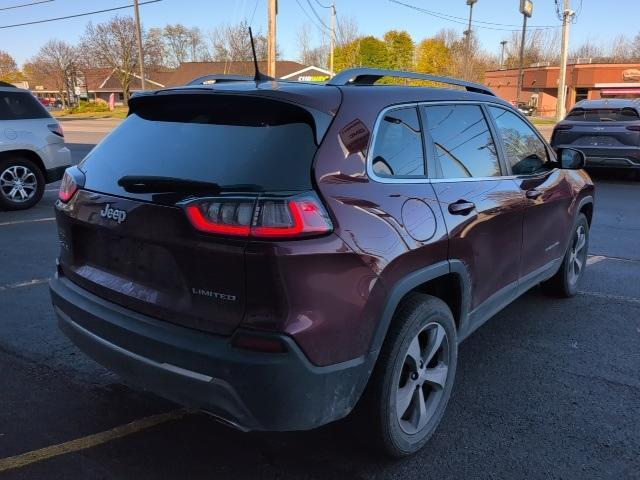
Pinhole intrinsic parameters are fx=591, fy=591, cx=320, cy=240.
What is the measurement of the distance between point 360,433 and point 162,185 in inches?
56.6

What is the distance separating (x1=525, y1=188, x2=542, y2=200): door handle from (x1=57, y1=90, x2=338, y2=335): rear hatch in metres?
1.96

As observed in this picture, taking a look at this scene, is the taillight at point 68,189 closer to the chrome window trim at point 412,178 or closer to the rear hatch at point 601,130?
the chrome window trim at point 412,178

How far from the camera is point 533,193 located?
403 centimetres

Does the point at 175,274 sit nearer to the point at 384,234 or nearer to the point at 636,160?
the point at 384,234

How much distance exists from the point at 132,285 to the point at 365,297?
3.49ft

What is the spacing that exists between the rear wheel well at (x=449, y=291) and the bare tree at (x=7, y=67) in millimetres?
98710

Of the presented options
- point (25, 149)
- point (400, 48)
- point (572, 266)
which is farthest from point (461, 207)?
point (400, 48)

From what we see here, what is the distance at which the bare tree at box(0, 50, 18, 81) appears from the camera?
88375 mm

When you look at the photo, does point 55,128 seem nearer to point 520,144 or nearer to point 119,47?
point 520,144

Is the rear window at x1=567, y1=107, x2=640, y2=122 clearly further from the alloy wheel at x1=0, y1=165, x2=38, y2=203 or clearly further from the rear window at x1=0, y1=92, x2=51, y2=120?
the alloy wheel at x1=0, y1=165, x2=38, y2=203

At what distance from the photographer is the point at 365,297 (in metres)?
2.44

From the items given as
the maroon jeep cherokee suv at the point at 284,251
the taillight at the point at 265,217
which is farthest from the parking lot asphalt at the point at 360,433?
the taillight at the point at 265,217

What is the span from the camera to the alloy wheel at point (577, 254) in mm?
5276

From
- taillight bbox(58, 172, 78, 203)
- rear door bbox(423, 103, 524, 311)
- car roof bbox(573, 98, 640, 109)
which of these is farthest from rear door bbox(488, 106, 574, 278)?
car roof bbox(573, 98, 640, 109)
